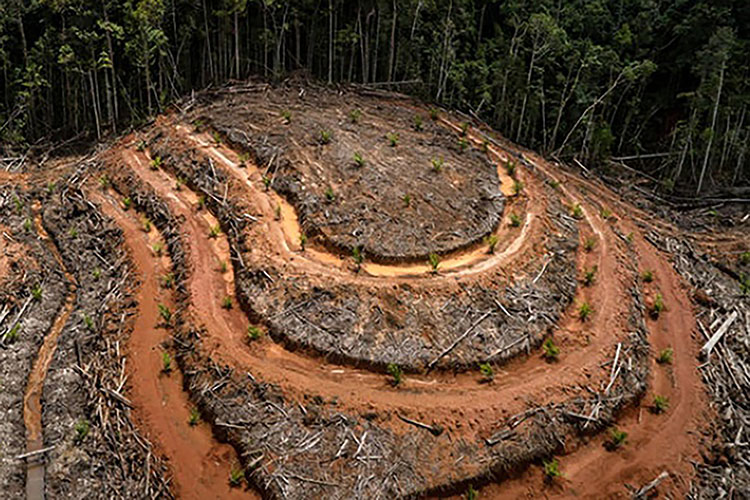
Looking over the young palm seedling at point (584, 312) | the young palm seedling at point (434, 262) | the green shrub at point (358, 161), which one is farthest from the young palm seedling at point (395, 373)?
the green shrub at point (358, 161)

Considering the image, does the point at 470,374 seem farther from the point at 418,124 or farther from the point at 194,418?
the point at 418,124

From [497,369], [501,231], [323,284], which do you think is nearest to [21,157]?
[323,284]

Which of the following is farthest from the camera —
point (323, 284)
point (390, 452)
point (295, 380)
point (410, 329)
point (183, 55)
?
point (183, 55)

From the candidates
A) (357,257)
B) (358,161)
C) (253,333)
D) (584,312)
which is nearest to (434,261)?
(357,257)

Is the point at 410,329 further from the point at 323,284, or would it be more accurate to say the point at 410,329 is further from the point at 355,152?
the point at 355,152

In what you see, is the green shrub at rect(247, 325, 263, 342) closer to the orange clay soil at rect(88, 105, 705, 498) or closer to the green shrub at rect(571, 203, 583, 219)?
the orange clay soil at rect(88, 105, 705, 498)

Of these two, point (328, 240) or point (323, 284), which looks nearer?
point (323, 284)
